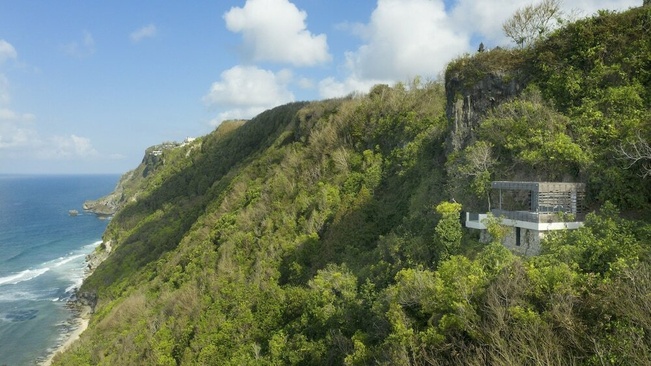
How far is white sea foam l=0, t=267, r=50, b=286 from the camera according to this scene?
65.1m

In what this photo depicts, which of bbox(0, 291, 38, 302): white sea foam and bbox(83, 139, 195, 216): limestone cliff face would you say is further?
bbox(83, 139, 195, 216): limestone cliff face

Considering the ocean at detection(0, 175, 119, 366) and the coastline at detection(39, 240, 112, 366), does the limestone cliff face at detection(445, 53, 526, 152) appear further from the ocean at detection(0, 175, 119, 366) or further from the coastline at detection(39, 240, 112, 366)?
the ocean at detection(0, 175, 119, 366)

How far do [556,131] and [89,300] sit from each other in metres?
54.3

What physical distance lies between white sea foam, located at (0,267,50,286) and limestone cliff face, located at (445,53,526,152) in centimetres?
6746

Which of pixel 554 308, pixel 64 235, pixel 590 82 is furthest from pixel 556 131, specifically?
pixel 64 235

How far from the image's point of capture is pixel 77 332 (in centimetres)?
4759

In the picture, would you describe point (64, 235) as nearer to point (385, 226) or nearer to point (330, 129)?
point (330, 129)

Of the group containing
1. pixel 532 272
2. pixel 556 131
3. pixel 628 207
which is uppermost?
pixel 556 131

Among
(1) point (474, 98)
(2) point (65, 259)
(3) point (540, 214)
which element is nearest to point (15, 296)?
(2) point (65, 259)

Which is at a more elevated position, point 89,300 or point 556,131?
point 556,131

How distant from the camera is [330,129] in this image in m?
46.1

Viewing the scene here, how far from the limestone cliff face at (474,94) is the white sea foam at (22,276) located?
67.5 meters

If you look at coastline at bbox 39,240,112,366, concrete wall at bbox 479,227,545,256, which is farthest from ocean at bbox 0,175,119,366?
concrete wall at bbox 479,227,545,256

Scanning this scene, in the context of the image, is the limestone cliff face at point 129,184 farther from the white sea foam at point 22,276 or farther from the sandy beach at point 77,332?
the sandy beach at point 77,332
